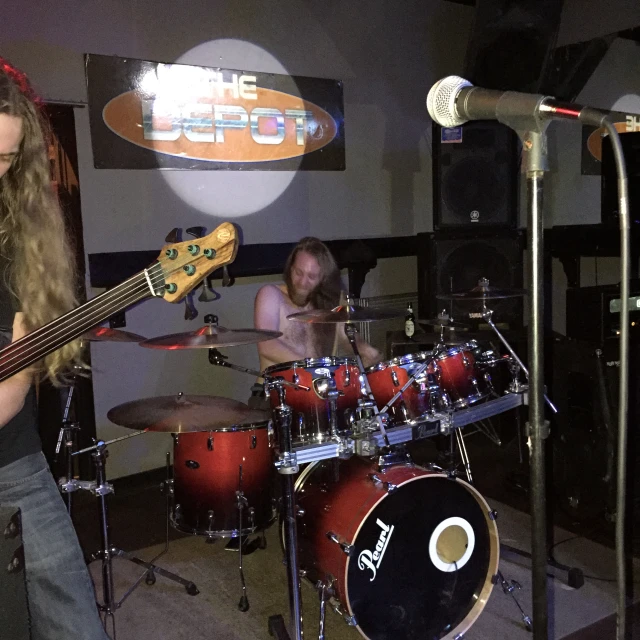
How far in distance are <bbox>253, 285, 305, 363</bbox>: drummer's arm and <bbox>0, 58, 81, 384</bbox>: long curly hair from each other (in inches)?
72.7

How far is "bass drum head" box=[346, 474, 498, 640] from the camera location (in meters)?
2.29

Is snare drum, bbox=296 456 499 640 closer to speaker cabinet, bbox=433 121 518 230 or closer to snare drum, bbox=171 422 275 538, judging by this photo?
snare drum, bbox=171 422 275 538

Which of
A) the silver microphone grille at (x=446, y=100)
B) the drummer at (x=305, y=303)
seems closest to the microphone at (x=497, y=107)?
the silver microphone grille at (x=446, y=100)

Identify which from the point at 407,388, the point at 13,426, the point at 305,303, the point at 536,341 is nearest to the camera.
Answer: the point at 536,341

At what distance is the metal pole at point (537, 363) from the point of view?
1.28 m

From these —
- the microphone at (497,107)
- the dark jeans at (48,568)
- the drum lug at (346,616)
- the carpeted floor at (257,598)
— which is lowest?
the carpeted floor at (257,598)

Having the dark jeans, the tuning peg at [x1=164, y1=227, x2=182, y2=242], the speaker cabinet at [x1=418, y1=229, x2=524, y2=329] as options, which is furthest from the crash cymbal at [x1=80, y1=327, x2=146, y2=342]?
the speaker cabinet at [x1=418, y1=229, x2=524, y2=329]

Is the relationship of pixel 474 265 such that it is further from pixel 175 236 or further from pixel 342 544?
pixel 175 236

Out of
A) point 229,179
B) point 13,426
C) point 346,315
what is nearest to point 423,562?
point 346,315

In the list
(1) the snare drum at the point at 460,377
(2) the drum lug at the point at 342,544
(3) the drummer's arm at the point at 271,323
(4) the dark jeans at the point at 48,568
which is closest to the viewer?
(4) the dark jeans at the point at 48,568

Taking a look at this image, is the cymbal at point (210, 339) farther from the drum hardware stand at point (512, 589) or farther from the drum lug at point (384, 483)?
the drum hardware stand at point (512, 589)

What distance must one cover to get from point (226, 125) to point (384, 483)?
263 cm

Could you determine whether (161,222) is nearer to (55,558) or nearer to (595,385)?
(595,385)

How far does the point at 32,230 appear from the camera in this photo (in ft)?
5.28
